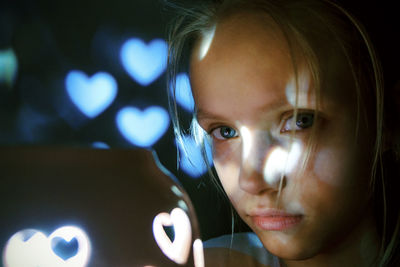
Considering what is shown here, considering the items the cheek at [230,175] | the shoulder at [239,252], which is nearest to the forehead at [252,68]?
the cheek at [230,175]

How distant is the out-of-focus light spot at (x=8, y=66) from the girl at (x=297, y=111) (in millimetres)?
295

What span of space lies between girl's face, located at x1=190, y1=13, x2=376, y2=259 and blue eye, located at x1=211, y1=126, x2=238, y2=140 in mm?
73

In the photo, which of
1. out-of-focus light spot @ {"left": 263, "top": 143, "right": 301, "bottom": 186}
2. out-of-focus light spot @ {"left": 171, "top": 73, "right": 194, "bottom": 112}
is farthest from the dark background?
out-of-focus light spot @ {"left": 263, "top": 143, "right": 301, "bottom": 186}

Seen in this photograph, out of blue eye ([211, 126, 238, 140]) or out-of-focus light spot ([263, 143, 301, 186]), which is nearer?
out-of-focus light spot ([263, 143, 301, 186])

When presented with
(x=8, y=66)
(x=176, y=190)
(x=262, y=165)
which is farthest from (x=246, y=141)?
(x=8, y=66)

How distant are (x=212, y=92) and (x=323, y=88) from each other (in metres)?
0.17

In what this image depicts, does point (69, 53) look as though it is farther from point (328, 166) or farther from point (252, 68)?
point (328, 166)

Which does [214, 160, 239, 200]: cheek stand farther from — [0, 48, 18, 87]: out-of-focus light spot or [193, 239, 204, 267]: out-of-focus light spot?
[0, 48, 18, 87]: out-of-focus light spot

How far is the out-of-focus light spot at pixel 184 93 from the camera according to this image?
2.67 feet

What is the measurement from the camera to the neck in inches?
25.1

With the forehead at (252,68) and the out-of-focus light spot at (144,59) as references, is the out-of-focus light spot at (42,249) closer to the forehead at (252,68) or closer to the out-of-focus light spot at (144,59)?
the forehead at (252,68)

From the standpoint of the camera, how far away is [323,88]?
1.69ft

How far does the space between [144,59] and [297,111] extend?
1.16ft

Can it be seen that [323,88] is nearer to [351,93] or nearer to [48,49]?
[351,93]
